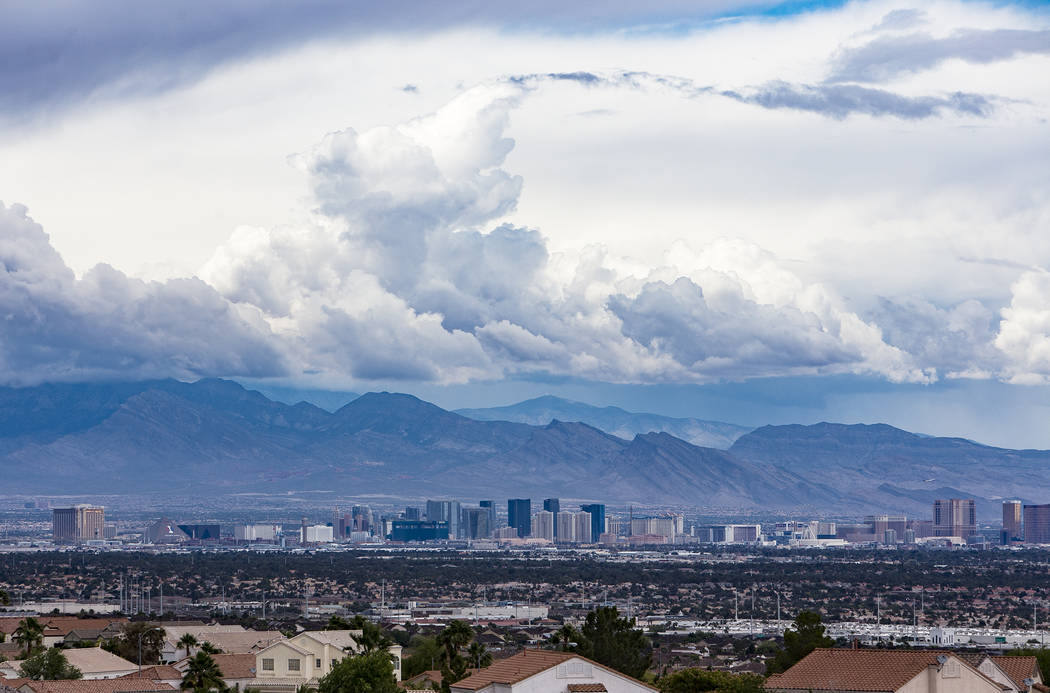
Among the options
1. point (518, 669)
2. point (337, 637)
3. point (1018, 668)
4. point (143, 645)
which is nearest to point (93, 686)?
point (337, 637)

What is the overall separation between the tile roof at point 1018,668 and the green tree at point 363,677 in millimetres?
26960

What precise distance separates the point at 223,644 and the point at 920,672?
6258cm

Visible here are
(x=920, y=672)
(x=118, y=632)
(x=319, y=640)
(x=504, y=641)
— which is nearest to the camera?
(x=920, y=672)

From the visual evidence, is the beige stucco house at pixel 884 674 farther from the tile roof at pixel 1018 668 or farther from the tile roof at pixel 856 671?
the tile roof at pixel 1018 668

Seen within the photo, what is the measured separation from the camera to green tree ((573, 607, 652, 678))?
97625mm

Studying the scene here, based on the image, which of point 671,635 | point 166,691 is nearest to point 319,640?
point 166,691

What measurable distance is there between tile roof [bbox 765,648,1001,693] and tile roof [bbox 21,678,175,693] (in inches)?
1266

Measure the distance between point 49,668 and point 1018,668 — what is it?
51.9m

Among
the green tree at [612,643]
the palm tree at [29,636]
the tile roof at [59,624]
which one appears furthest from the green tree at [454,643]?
the tile roof at [59,624]

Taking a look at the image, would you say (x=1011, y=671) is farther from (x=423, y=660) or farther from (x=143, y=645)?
(x=143, y=645)

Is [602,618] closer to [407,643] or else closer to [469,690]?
[469,690]

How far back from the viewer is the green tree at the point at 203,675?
95438 mm

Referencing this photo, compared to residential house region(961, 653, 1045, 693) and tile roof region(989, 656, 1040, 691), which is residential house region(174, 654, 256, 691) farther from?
tile roof region(989, 656, 1040, 691)

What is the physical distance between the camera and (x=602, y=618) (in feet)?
331
